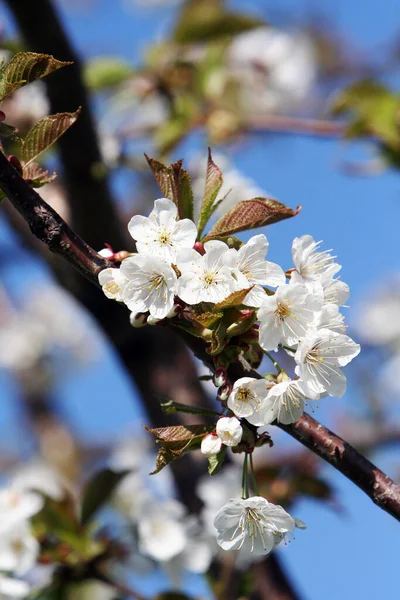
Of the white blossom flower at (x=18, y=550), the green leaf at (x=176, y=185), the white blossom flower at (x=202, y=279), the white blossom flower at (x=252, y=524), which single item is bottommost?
the white blossom flower at (x=18, y=550)

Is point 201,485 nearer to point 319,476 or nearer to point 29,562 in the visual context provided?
point 319,476

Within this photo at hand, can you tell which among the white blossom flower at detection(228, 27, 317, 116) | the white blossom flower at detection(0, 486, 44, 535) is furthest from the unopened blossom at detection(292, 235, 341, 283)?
the white blossom flower at detection(228, 27, 317, 116)

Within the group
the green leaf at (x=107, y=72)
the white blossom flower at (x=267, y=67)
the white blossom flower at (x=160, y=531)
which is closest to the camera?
the white blossom flower at (x=160, y=531)

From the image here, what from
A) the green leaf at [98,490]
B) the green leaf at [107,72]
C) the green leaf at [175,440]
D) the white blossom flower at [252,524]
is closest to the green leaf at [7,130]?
the green leaf at [175,440]

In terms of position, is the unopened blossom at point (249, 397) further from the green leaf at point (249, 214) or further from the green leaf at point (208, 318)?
the green leaf at point (249, 214)

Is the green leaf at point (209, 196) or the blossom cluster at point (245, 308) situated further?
the green leaf at point (209, 196)

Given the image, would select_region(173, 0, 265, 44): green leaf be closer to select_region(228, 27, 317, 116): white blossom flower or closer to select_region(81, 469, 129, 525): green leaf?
select_region(228, 27, 317, 116): white blossom flower

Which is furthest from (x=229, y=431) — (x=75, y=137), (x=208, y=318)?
(x=75, y=137)
